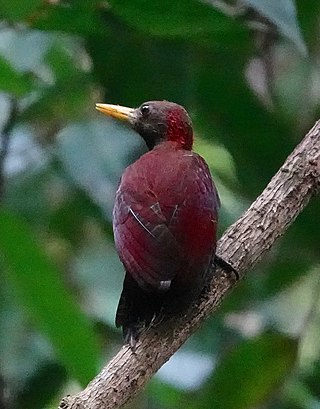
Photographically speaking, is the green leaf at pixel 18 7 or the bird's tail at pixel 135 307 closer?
the bird's tail at pixel 135 307

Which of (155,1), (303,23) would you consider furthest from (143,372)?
(303,23)

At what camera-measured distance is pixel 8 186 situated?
2375mm

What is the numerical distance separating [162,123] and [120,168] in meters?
0.29

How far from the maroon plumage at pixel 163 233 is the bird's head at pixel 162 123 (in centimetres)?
13

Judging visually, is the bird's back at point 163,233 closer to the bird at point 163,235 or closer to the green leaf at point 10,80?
the bird at point 163,235

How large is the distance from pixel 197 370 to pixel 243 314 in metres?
0.32

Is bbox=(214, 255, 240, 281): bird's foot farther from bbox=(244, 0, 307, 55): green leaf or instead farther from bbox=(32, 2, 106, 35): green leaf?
bbox=(32, 2, 106, 35): green leaf

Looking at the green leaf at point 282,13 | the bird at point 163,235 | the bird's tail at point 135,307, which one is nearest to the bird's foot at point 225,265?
the bird at point 163,235

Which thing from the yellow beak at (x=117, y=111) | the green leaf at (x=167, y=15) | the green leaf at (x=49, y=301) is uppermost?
the green leaf at (x=167, y=15)

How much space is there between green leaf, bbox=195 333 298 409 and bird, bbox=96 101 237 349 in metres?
0.34

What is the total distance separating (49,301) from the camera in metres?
1.89

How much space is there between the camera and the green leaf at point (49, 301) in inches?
74.4

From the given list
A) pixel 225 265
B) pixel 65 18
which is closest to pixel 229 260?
pixel 225 265

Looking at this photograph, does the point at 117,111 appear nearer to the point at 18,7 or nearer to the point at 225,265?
the point at 18,7
